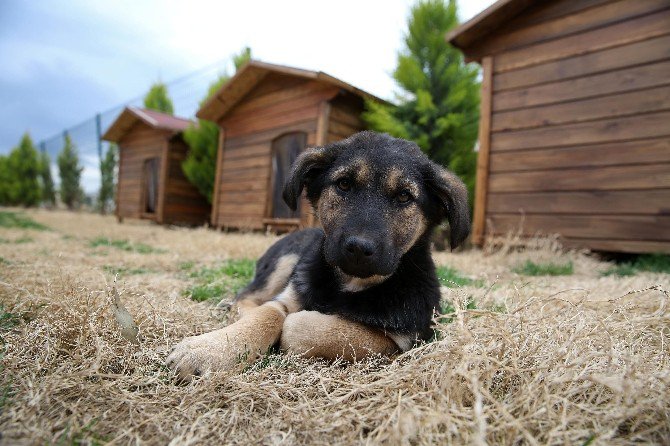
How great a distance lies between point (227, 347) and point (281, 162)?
35.7ft

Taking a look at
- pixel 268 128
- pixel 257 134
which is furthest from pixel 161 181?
pixel 268 128

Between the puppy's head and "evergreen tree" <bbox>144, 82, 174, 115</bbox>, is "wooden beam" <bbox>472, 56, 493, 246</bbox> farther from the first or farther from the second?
"evergreen tree" <bbox>144, 82, 174, 115</bbox>

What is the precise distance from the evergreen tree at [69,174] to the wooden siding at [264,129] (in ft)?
68.4

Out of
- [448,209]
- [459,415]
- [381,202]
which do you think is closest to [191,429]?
[459,415]

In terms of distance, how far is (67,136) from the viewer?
30.2 meters

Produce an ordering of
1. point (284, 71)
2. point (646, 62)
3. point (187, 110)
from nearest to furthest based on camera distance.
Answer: point (646, 62) < point (284, 71) < point (187, 110)

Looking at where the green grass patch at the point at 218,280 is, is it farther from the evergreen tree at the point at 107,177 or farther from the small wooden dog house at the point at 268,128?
the evergreen tree at the point at 107,177

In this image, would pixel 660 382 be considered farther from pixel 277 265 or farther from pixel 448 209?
pixel 277 265

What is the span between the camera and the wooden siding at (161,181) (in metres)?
17.2

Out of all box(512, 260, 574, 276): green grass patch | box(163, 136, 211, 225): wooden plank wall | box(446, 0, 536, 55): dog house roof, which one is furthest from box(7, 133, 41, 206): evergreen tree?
box(512, 260, 574, 276): green grass patch

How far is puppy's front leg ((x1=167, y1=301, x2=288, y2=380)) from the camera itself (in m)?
1.87

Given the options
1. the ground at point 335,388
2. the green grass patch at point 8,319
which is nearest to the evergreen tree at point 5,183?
the green grass patch at point 8,319

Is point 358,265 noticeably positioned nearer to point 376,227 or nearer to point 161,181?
point 376,227

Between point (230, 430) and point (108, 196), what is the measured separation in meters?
29.2
